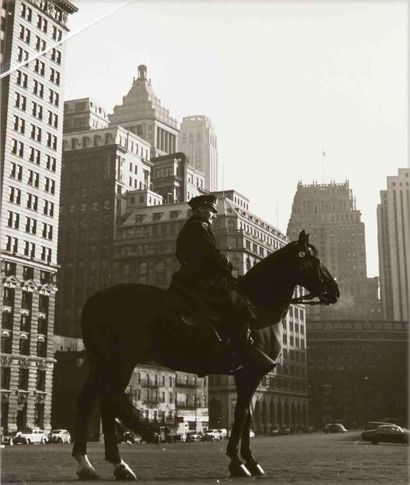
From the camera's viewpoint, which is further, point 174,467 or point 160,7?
point 160,7

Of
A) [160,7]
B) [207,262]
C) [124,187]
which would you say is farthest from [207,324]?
[160,7]

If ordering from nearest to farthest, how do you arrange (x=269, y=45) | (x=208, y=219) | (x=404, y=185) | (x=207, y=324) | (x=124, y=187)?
(x=207, y=324)
(x=208, y=219)
(x=404, y=185)
(x=269, y=45)
(x=124, y=187)

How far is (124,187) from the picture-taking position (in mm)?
6281

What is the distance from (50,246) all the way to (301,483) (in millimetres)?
3224

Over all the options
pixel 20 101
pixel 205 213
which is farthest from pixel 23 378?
pixel 20 101

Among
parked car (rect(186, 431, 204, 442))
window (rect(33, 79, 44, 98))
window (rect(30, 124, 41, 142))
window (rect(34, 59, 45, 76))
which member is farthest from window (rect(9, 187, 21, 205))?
parked car (rect(186, 431, 204, 442))

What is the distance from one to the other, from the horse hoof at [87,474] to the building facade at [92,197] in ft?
4.36

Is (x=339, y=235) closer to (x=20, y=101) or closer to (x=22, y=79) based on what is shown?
(x=20, y=101)

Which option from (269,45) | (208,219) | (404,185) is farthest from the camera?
(269,45)

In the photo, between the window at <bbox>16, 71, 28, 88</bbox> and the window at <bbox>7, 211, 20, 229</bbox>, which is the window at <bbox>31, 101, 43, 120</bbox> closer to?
the window at <bbox>16, 71, 28, 88</bbox>

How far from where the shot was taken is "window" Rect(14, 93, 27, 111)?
5.87m

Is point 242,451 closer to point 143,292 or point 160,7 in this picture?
point 143,292

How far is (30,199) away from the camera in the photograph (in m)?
5.59

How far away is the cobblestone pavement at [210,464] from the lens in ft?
13.4
